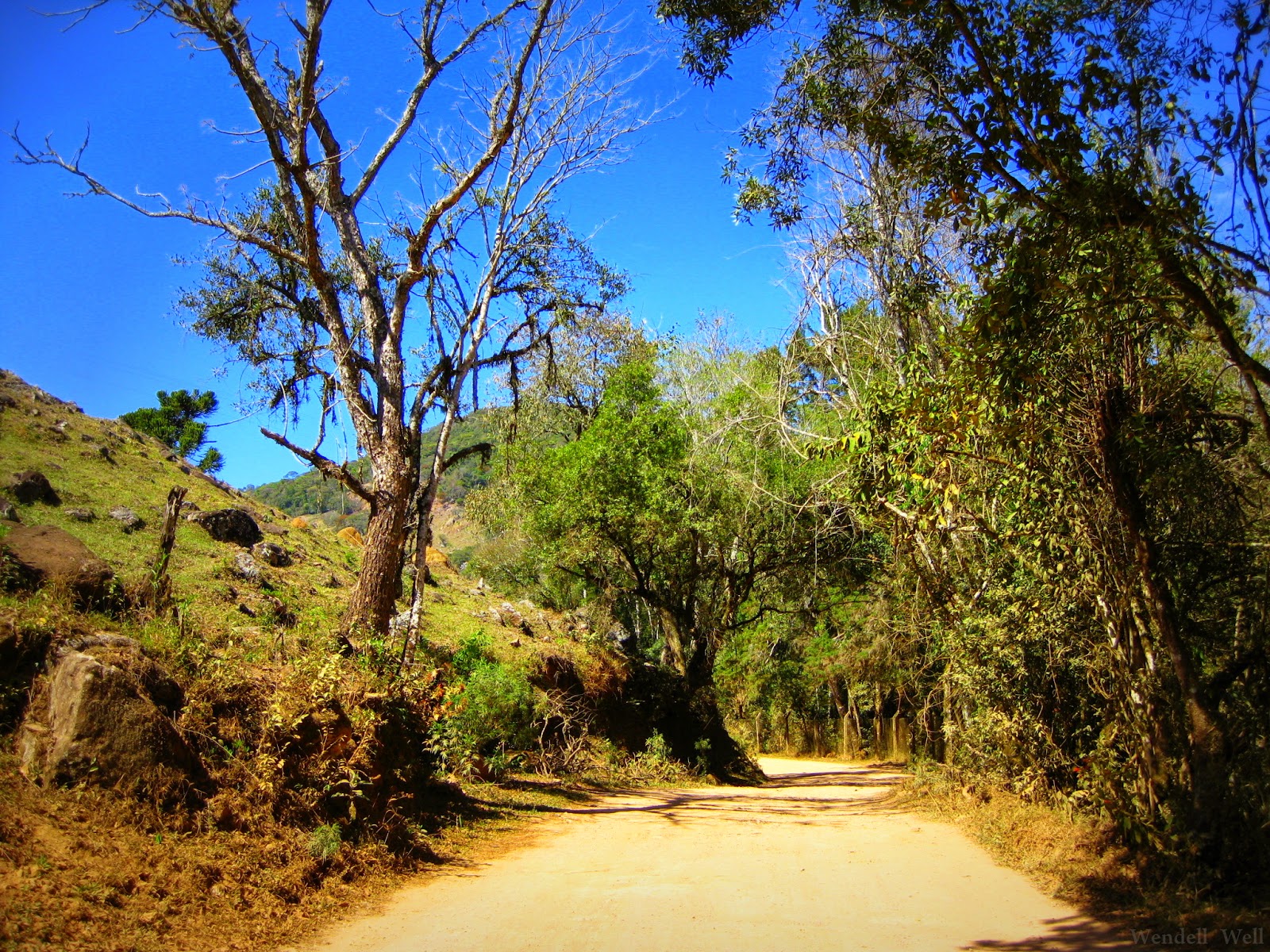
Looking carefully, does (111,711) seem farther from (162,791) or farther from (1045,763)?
(1045,763)

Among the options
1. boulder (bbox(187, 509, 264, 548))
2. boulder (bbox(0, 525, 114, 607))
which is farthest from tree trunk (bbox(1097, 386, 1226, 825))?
boulder (bbox(187, 509, 264, 548))

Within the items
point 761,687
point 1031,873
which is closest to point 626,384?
point 1031,873

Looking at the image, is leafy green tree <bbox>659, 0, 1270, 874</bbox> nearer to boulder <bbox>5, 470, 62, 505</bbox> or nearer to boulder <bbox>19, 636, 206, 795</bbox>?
boulder <bbox>19, 636, 206, 795</bbox>

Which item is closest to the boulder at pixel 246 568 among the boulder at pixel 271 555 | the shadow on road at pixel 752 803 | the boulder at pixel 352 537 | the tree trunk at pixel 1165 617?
the boulder at pixel 271 555

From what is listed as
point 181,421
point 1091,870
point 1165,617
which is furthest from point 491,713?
point 181,421

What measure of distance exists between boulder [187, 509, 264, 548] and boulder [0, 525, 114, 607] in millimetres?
8154

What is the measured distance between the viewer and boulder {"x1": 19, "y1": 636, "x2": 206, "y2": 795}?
551cm

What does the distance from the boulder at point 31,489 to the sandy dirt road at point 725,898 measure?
10500 millimetres

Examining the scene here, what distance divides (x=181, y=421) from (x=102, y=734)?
28.1 meters

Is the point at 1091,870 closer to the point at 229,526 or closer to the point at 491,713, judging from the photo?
the point at 491,713

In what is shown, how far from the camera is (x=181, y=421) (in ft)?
98.8

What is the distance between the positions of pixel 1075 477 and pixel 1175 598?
4.62 feet

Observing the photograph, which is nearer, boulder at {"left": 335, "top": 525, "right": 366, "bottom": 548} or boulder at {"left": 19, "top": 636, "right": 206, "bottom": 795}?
boulder at {"left": 19, "top": 636, "right": 206, "bottom": 795}

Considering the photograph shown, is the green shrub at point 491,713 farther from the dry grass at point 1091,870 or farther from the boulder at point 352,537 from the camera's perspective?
the boulder at point 352,537
